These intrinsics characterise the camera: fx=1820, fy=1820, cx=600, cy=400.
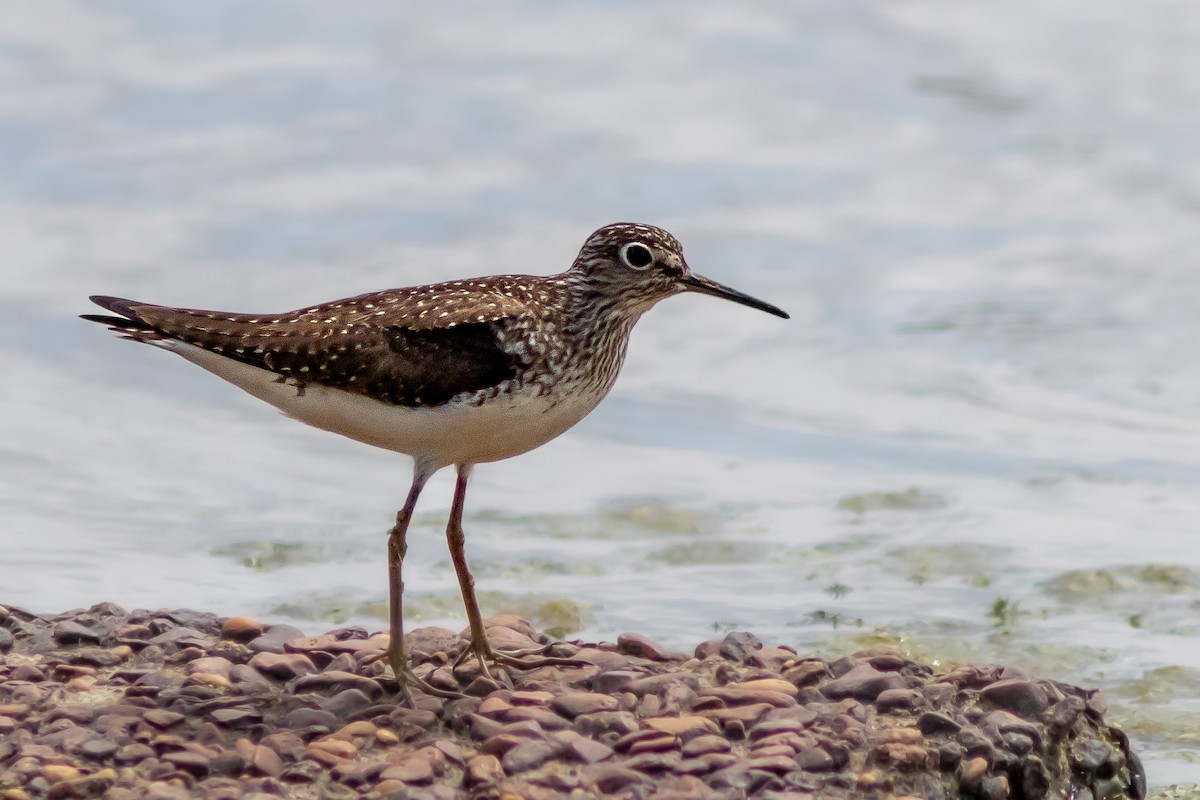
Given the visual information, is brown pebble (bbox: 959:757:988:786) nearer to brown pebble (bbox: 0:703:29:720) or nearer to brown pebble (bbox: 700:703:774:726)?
brown pebble (bbox: 700:703:774:726)

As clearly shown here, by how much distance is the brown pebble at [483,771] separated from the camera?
7.17 m

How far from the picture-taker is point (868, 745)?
762 cm

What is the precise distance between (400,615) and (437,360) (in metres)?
1.18

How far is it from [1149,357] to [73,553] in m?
9.16

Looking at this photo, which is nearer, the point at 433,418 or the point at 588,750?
the point at 588,750

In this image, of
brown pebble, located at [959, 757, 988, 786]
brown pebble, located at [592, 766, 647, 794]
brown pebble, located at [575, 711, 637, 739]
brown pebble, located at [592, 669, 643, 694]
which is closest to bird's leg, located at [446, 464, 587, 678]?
brown pebble, located at [592, 669, 643, 694]

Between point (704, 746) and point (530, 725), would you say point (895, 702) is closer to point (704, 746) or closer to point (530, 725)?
point (704, 746)

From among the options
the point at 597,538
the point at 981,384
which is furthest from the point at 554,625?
the point at 981,384

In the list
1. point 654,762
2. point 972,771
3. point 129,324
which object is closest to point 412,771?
point 654,762

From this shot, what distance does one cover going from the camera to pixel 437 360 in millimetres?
8211

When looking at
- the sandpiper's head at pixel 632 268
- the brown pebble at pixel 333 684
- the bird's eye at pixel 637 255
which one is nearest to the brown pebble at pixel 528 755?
the brown pebble at pixel 333 684

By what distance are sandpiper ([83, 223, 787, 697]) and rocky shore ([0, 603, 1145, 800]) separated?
454 millimetres

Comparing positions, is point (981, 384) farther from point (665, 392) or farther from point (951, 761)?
point (951, 761)

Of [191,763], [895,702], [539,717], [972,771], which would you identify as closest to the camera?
[191,763]
